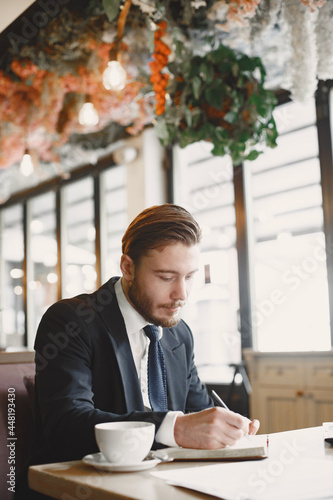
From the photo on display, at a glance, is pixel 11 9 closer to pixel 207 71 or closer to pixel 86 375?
pixel 207 71

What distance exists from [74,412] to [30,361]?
1.48 ft

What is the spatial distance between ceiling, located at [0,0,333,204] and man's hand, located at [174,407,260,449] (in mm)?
2204

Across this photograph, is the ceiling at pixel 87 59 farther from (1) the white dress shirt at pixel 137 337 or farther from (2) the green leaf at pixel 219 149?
(1) the white dress shirt at pixel 137 337

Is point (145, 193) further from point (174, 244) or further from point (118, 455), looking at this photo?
point (118, 455)

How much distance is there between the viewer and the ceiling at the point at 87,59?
2939 mm

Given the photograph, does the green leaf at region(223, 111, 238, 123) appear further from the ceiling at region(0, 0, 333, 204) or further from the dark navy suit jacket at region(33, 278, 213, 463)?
the dark navy suit jacket at region(33, 278, 213, 463)

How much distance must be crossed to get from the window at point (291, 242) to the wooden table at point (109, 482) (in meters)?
2.84

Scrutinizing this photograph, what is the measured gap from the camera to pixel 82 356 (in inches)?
56.2

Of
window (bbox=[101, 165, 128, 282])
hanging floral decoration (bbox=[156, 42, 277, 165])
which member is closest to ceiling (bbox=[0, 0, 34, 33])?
hanging floral decoration (bbox=[156, 42, 277, 165])

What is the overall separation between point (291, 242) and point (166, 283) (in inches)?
107

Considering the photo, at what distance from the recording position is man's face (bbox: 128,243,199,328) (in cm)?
155

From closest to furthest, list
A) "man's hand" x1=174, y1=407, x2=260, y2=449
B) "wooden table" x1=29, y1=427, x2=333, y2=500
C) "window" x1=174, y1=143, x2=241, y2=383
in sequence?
"wooden table" x1=29, y1=427, x2=333, y2=500 → "man's hand" x1=174, y1=407, x2=260, y2=449 → "window" x1=174, y1=143, x2=241, y2=383

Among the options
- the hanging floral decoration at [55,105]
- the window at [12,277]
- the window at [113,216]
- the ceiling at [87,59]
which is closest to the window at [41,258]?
the window at [12,277]

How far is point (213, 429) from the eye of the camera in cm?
109
